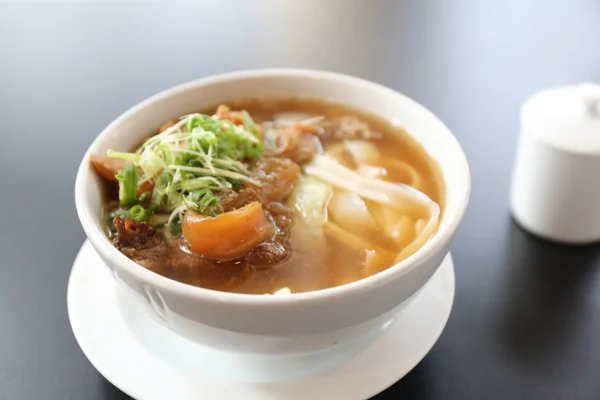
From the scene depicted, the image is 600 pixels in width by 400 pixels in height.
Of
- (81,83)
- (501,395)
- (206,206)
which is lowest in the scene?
(501,395)

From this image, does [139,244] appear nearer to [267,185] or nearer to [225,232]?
[225,232]

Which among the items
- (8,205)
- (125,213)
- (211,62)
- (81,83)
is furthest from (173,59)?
(125,213)

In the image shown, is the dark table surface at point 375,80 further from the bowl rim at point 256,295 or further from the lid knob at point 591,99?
the bowl rim at point 256,295

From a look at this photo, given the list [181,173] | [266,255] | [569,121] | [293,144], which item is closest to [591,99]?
[569,121]

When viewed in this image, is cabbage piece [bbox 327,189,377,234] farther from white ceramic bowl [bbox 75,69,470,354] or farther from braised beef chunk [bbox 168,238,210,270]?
braised beef chunk [bbox 168,238,210,270]

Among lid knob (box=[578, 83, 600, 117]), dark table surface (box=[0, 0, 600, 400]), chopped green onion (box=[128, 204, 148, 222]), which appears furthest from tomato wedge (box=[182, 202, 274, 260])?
lid knob (box=[578, 83, 600, 117])

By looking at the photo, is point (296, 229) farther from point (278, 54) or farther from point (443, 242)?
point (278, 54)

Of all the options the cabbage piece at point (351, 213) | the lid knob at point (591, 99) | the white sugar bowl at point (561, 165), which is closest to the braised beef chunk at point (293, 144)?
the cabbage piece at point (351, 213)

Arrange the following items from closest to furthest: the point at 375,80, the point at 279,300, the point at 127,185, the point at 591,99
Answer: the point at 279,300
the point at 127,185
the point at 591,99
the point at 375,80
